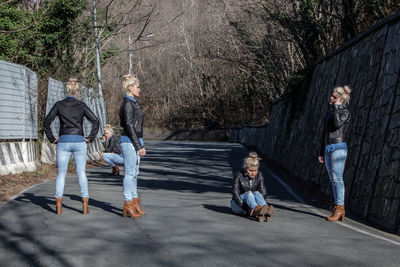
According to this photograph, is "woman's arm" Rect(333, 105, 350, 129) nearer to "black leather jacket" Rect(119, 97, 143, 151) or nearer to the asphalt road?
the asphalt road

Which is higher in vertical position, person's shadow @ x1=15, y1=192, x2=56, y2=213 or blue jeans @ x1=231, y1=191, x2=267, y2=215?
blue jeans @ x1=231, y1=191, x2=267, y2=215

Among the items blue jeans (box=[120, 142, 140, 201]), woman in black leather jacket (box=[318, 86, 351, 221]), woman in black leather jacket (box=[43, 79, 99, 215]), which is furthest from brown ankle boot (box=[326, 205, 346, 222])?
woman in black leather jacket (box=[43, 79, 99, 215])

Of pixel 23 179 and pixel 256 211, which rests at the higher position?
pixel 256 211

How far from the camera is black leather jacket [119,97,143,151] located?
773 centimetres

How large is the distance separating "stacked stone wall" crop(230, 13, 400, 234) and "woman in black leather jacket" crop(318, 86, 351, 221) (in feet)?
1.81

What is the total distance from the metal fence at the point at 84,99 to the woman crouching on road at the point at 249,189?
990cm

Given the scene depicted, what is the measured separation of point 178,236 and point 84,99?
1638 centimetres

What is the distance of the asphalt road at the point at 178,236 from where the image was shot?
5.38 metres

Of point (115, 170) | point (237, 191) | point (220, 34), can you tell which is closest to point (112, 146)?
point (115, 170)

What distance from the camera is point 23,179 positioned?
12.6 meters

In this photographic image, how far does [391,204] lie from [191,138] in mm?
51711

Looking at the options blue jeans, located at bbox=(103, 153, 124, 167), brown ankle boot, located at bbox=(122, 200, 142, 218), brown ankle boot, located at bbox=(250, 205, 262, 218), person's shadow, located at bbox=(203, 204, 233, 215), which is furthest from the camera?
blue jeans, located at bbox=(103, 153, 124, 167)

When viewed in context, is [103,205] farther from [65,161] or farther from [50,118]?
[50,118]

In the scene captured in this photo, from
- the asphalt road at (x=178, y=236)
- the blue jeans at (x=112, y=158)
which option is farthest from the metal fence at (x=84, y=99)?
the asphalt road at (x=178, y=236)
